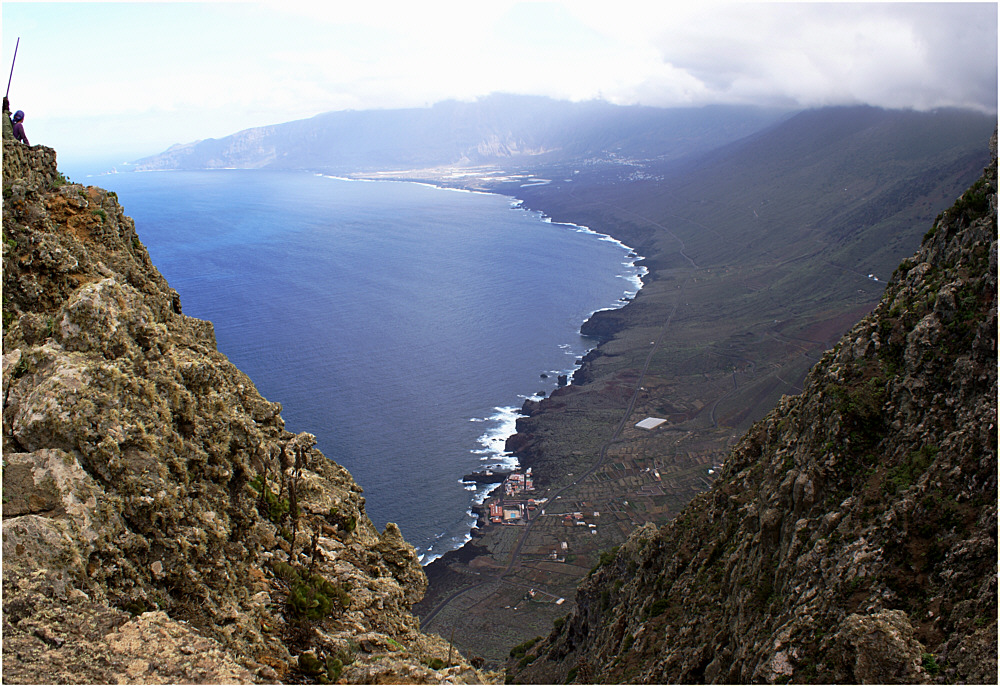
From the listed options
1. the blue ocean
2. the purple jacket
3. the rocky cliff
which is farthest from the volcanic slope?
the purple jacket

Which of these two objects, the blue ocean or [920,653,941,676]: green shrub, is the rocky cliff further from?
the blue ocean

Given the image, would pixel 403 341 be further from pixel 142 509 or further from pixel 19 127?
pixel 142 509

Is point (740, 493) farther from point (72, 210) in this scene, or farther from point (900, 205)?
point (900, 205)

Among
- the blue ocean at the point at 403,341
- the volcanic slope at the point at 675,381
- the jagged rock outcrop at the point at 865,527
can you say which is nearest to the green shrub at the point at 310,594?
the jagged rock outcrop at the point at 865,527

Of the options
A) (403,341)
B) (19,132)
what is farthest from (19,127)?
(403,341)

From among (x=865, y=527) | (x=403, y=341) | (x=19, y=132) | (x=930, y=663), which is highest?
(x=19, y=132)

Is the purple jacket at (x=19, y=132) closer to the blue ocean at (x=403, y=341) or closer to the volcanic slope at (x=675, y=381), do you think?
the volcanic slope at (x=675, y=381)
